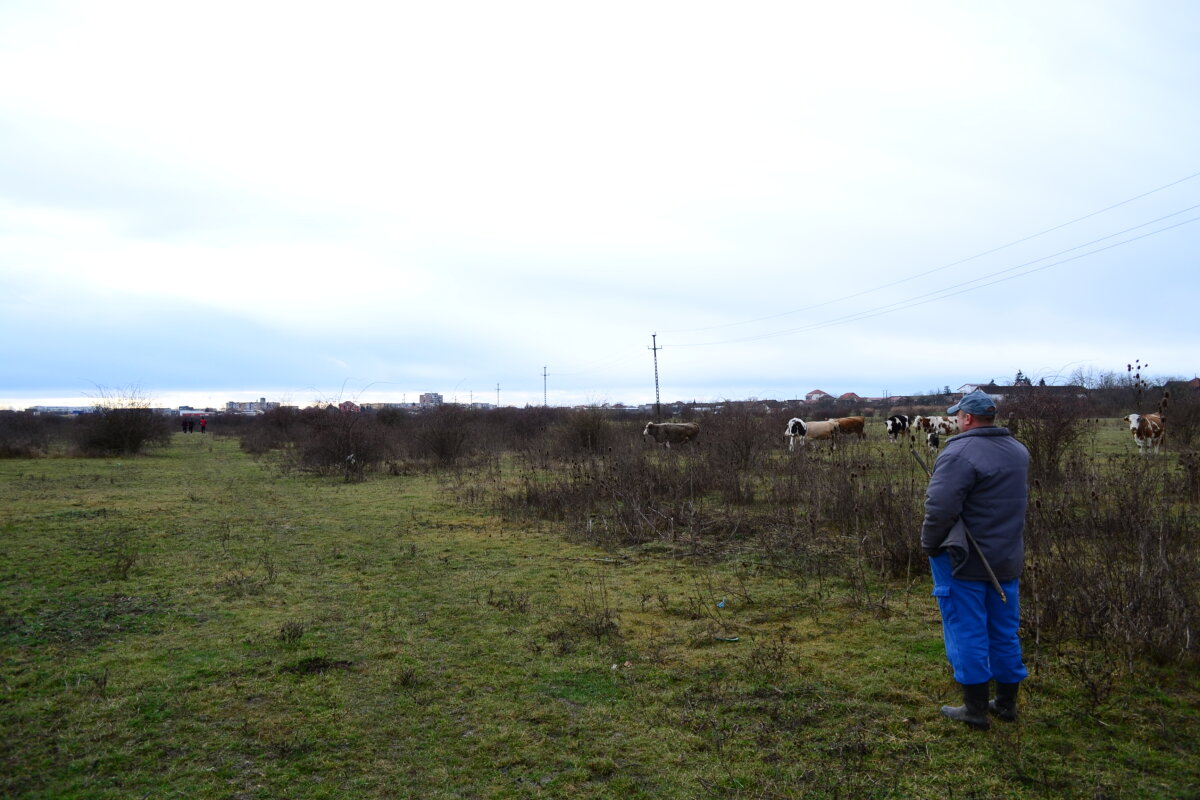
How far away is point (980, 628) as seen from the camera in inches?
145

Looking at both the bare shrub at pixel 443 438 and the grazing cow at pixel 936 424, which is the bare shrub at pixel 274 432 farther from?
the grazing cow at pixel 936 424

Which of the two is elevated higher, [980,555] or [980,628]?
[980,555]

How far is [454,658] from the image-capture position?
5.12 metres

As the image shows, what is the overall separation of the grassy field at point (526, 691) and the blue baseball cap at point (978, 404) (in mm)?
1652

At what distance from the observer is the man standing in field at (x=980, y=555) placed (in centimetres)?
367

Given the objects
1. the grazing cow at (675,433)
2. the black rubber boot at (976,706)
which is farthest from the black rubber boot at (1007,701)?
the grazing cow at (675,433)

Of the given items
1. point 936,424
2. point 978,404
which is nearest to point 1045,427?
point 978,404

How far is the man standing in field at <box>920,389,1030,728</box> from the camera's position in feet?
12.0

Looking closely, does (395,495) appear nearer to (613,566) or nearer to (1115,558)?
(613,566)

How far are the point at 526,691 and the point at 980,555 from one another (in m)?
2.75

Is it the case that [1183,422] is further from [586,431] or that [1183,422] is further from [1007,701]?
[1007,701]

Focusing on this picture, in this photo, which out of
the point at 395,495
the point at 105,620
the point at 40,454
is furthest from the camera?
the point at 40,454

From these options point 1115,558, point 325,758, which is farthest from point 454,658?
point 1115,558

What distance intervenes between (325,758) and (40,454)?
94.5 ft
